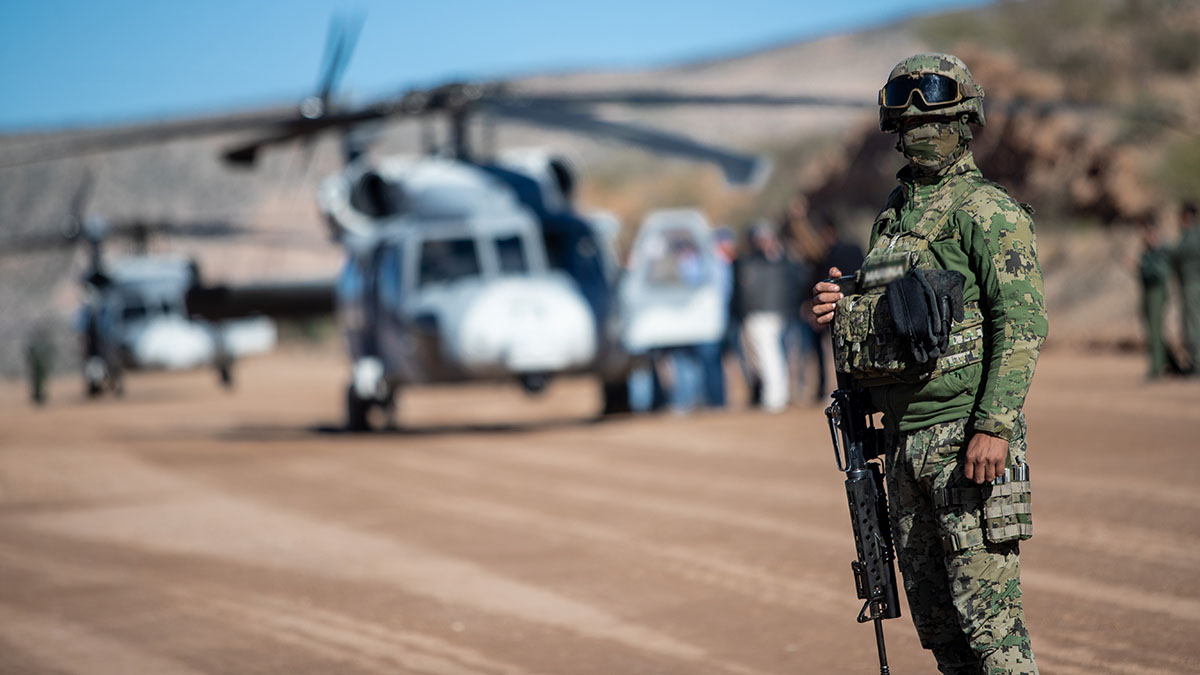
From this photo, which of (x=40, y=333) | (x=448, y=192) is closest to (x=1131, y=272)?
(x=448, y=192)

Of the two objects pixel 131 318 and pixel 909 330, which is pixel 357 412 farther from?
pixel 131 318

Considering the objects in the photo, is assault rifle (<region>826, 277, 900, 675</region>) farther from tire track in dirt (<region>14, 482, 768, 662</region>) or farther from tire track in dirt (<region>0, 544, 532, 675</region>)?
tire track in dirt (<region>0, 544, 532, 675</region>)

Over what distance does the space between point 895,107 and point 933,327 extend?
0.63 metres

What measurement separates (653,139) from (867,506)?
902 cm

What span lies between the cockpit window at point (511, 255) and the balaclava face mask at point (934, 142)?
10726 mm

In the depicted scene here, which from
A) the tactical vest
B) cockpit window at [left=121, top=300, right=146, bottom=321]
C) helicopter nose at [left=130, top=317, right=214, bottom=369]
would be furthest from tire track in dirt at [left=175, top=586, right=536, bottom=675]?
cockpit window at [left=121, top=300, right=146, bottom=321]

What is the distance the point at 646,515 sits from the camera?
9.24 m

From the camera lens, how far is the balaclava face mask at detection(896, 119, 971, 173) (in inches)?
151

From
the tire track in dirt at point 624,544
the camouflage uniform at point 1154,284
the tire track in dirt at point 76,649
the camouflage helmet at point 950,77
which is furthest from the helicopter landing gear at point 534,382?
the camouflage helmet at point 950,77

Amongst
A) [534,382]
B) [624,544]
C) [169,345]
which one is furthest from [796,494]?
[169,345]

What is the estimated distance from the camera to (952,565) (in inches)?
145

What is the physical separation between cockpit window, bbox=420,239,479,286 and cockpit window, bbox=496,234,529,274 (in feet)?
0.82

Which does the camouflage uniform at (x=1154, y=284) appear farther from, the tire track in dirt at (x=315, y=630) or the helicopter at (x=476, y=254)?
the tire track in dirt at (x=315, y=630)

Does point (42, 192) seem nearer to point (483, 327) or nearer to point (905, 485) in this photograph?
point (483, 327)
